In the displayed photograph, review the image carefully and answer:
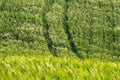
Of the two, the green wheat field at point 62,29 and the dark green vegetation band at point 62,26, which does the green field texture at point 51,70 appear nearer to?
the green wheat field at point 62,29

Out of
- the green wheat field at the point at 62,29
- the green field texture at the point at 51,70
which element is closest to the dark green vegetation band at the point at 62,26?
the green wheat field at the point at 62,29

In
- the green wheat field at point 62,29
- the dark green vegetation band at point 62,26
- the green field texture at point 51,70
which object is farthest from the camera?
the dark green vegetation band at point 62,26

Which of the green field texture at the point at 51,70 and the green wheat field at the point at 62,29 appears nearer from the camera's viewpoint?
the green field texture at the point at 51,70

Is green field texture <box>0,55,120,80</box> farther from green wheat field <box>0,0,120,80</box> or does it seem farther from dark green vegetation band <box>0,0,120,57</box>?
dark green vegetation band <box>0,0,120,57</box>

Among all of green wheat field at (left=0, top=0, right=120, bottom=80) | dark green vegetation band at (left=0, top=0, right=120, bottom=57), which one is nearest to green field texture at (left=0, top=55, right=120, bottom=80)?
green wheat field at (left=0, top=0, right=120, bottom=80)

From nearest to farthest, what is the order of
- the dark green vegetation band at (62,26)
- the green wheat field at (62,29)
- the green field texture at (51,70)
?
the green field texture at (51,70)
the green wheat field at (62,29)
the dark green vegetation band at (62,26)

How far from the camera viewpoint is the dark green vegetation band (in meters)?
7.80

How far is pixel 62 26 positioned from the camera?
27.7ft

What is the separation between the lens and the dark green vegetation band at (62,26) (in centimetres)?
780

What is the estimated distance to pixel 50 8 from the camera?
888 centimetres

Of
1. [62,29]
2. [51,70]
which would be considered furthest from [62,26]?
[51,70]

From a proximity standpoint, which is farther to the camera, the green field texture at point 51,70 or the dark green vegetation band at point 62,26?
the dark green vegetation band at point 62,26

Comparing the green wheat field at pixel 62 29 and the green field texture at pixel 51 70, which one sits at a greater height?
the green field texture at pixel 51 70

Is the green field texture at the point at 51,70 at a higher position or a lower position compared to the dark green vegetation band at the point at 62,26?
higher
